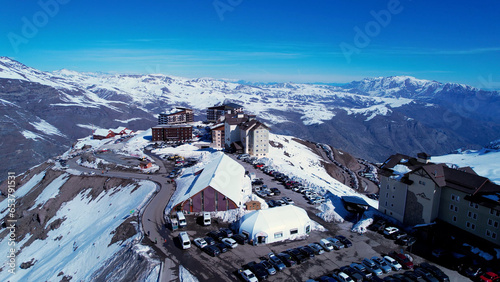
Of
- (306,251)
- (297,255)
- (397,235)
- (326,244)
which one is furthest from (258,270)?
(397,235)

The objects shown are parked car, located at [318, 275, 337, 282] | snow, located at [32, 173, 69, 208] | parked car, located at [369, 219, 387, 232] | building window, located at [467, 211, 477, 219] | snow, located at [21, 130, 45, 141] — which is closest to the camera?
parked car, located at [318, 275, 337, 282]

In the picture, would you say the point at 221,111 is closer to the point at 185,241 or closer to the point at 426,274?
the point at 185,241

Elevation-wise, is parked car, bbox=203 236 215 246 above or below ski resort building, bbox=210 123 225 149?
below

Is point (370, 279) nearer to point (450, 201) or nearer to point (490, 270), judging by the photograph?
point (490, 270)

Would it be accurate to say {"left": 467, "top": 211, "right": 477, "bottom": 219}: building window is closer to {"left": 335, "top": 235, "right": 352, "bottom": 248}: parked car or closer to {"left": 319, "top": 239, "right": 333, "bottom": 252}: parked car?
{"left": 335, "top": 235, "right": 352, "bottom": 248}: parked car

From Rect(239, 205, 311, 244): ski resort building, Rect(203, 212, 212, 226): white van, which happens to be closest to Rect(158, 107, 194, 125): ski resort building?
Rect(203, 212, 212, 226): white van

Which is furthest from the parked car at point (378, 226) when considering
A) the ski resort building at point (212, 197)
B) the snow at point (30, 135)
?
the snow at point (30, 135)
